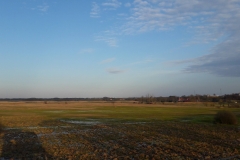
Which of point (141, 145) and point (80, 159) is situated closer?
point (80, 159)

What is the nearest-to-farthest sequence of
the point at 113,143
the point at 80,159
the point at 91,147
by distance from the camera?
the point at 80,159, the point at 91,147, the point at 113,143

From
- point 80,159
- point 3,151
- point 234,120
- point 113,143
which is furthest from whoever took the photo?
point 234,120

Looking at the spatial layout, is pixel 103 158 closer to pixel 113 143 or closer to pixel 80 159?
pixel 80 159

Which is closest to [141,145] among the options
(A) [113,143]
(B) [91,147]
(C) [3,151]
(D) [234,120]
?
(A) [113,143]

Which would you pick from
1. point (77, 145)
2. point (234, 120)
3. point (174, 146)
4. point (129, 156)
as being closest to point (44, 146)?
point (77, 145)

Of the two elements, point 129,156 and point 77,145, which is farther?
point 77,145

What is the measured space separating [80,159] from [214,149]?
8870 millimetres

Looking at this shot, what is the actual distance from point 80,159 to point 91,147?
395 centimetres

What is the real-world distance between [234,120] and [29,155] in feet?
98.0

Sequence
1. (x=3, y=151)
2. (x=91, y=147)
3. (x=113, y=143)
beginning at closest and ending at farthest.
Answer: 1. (x=3, y=151)
2. (x=91, y=147)
3. (x=113, y=143)

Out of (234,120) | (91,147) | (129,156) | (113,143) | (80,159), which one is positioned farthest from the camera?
(234,120)

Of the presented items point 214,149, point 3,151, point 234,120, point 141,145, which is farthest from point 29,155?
point 234,120

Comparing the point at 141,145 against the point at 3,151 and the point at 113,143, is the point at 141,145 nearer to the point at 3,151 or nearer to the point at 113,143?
the point at 113,143

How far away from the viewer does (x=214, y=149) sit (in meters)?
16.9
